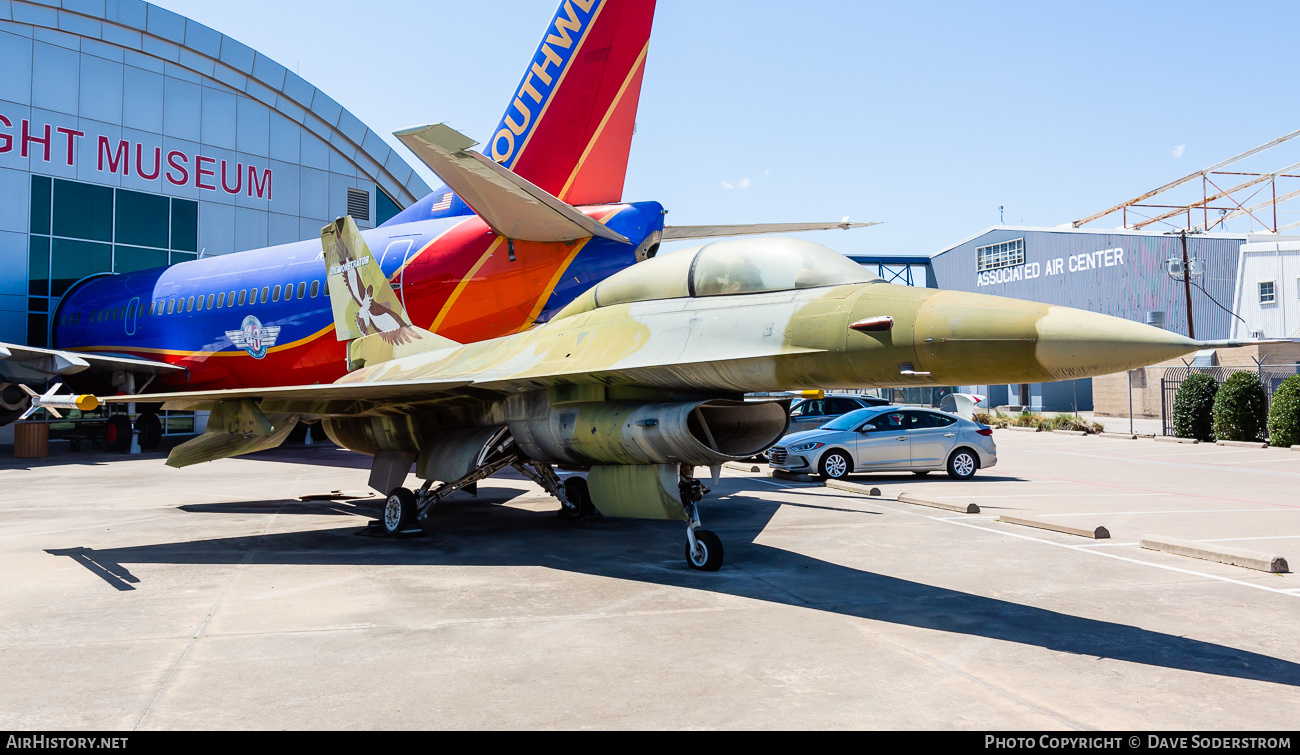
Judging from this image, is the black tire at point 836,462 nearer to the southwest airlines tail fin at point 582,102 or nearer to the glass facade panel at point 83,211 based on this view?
the southwest airlines tail fin at point 582,102

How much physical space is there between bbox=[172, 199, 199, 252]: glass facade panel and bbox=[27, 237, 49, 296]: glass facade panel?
3631mm

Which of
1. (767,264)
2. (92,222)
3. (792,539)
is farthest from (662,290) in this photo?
(92,222)

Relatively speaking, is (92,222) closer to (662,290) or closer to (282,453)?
(282,453)

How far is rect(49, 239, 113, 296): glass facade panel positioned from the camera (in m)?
26.0

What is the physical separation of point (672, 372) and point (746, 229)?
7.64 m

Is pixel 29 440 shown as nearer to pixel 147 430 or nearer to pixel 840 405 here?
pixel 147 430

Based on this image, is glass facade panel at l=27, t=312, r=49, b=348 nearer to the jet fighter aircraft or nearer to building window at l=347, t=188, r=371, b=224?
building window at l=347, t=188, r=371, b=224

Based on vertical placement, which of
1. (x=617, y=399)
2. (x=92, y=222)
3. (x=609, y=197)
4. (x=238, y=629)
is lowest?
(x=238, y=629)

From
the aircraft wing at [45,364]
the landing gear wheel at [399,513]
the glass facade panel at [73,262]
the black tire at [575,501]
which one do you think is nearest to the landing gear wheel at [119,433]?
the aircraft wing at [45,364]

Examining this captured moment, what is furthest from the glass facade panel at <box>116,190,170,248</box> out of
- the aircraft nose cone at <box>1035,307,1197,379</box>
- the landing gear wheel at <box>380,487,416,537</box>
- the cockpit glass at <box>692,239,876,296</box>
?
the aircraft nose cone at <box>1035,307,1197,379</box>

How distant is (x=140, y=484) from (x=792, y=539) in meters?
13.1

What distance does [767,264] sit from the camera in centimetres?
749

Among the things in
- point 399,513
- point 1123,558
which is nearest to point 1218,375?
point 1123,558
